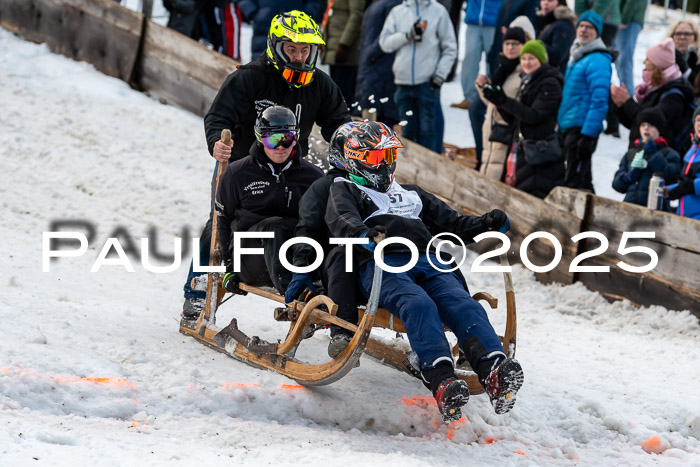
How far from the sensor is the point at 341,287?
5637 millimetres

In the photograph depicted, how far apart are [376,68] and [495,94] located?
6.27 ft

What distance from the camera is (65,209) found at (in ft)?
31.1

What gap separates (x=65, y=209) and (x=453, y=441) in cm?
531

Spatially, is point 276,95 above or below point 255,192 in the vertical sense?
above

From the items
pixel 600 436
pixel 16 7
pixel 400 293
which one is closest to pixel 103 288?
pixel 400 293

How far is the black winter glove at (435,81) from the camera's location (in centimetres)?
1005

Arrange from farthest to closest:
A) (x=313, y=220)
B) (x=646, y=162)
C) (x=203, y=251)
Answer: (x=646, y=162) < (x=203, y=251) < (x=313, y=220)

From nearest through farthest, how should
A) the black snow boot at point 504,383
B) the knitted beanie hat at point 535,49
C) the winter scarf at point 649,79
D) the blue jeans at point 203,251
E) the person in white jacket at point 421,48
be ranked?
the black snow boot at point 504,383 → the blue jeans at point 203,251 → the winter scarf at point 649,79 → the knitted beanie hat at point 535,49 → the person in white jacket at point 421,48

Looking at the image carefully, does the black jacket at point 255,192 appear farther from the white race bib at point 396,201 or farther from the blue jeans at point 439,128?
the blue jeans at point 439,128

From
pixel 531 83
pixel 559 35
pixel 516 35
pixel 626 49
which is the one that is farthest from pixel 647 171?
pixel 626 49

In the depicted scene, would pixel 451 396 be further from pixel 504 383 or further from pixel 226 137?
pixel 226 137

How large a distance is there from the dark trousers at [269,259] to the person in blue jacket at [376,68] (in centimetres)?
441

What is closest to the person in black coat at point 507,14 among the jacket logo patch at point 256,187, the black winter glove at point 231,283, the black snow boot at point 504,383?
the jacket logo patch at point 256,187

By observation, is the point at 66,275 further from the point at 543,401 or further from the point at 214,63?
the point at 214,63
